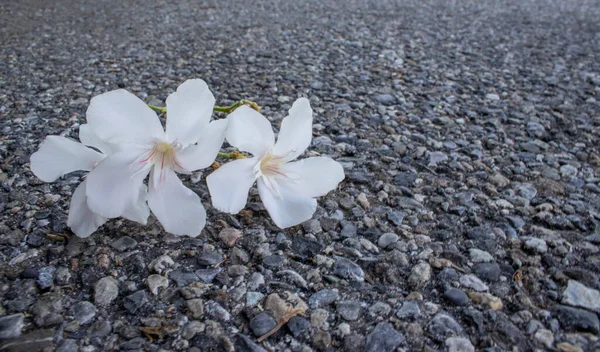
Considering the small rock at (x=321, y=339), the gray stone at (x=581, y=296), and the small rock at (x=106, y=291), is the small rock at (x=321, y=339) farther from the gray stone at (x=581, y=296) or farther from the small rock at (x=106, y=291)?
the gray stone at (x=581, y=296)

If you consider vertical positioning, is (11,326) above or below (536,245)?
above

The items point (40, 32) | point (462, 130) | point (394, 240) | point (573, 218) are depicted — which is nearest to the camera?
point (394, 240)

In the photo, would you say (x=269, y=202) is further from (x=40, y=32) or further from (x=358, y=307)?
(x=40, y=32)

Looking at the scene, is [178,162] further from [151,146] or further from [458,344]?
[458,344]

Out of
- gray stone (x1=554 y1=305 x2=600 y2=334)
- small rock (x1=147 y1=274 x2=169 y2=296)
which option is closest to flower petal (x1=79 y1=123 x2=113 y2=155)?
small rock (x1=147 y1=274 x2=169 y2=296)

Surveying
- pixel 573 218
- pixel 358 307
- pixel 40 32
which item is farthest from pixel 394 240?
pixel 40 32

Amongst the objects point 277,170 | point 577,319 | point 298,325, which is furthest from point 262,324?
point 577,319
